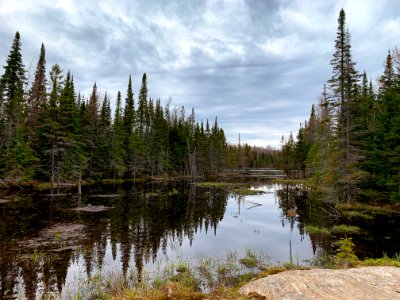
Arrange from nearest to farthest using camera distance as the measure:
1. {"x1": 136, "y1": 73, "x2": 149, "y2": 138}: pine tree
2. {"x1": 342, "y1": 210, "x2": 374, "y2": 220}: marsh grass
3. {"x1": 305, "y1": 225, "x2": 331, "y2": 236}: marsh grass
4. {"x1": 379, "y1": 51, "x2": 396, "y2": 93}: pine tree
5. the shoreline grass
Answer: the shoreline grass, {"x1": 305, "y1": 225, "x2": 331, "y2": 236}: marsh grass, {"x1": 342, "y1": 210, "x2": 374, "y2": 220}: marsh grass, {"x1": 379, "y1": 51, "x2": 396, "y2": 93}: pine tree, {"x1": 136, "y1": 73, "x2": 149, "y2": 138}: pine tree

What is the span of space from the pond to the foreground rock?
5309 mm

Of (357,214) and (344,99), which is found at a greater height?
(344,99)

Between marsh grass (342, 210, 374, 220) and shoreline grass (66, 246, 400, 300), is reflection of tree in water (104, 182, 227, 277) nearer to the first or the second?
shoreline grass (66, 246, 400, 300)

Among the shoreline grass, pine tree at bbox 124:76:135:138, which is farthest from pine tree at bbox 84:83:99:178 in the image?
the shoreline grass

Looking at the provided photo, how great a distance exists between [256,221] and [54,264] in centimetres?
1704

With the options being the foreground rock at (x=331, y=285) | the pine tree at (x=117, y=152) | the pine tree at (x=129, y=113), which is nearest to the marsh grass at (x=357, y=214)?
the foreground rock at (x=331, y=285)

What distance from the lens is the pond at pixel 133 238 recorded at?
40.9 ft

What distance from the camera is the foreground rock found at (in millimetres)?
6449

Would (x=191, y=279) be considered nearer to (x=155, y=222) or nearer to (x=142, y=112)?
(x=155, y=222)

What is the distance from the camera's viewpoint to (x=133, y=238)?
1822 cm

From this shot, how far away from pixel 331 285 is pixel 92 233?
15.9 metres

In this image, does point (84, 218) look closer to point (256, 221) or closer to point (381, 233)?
point (256, 221)

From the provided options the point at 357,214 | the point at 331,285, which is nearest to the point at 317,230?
the point at 357,214

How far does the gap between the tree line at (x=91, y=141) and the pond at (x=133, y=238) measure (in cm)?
409
